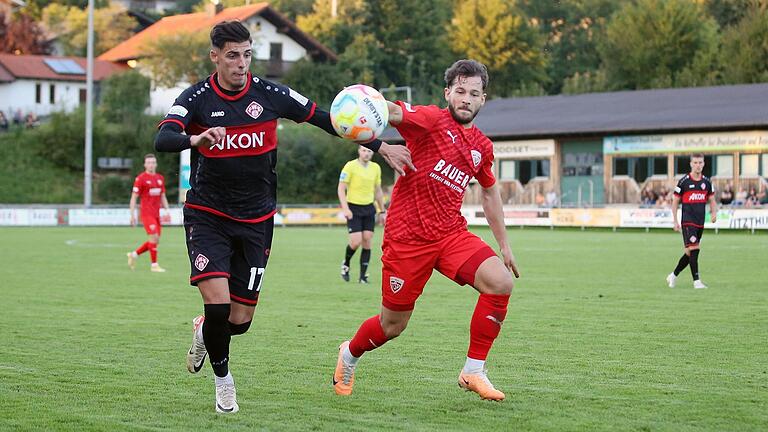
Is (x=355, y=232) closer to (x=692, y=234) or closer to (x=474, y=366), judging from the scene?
(x=692, y=234)

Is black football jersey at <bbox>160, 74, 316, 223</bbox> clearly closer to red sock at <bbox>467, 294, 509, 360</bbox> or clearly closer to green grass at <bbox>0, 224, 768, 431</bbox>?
green grass at <bbox>0, 224, 768, 431</bbox>

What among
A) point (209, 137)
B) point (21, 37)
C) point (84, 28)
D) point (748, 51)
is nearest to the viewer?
point (209, 137)

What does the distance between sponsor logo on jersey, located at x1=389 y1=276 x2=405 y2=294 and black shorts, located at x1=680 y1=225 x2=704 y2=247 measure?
1110cm

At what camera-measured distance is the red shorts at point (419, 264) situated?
7.77m

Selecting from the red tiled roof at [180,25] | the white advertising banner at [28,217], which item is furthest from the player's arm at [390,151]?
the red tiled roof at [180,25]

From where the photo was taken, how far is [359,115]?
7.35 m

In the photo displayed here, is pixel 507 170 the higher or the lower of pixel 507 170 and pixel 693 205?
the higher

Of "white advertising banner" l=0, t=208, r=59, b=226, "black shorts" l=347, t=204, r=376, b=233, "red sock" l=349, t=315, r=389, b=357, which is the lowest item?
"red sock" l=349, t=315, r=389, b=357

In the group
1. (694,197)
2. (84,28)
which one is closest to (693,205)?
(694,197)

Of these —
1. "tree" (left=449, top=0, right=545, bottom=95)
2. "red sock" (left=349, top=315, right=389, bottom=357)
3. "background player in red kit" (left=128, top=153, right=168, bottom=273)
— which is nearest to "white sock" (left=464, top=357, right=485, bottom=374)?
"red sock" (left=349, top=315, right=389, bottom=357)

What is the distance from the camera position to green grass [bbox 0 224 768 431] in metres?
6.99

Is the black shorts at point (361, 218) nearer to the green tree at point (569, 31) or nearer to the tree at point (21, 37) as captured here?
the tree at point (21, 37)

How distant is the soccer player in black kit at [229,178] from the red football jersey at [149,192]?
46.9 feet

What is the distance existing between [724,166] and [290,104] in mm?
43068
